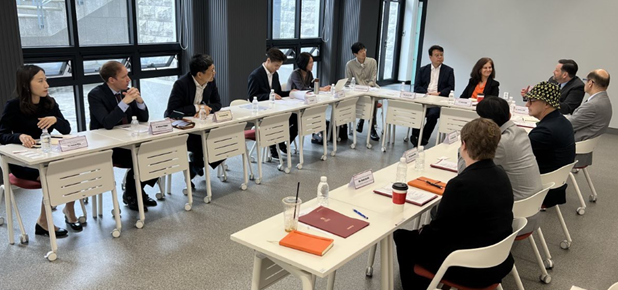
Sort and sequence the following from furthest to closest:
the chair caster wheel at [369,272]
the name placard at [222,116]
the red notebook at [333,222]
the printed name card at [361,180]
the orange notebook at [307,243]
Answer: the name placard at [222,116] → the chair caster wheel at [369,272] → the printed name card at [361,180] → the red notebook at [333,222] → the orange notebook at [307,243]

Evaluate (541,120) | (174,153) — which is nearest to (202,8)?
(174,153)

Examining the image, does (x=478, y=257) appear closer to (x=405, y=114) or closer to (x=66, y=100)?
(x=405, y=114)

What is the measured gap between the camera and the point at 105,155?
3.51 metres

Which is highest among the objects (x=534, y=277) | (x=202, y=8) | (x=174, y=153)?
(x=202, y=8)

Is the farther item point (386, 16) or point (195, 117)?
point (386, 16)

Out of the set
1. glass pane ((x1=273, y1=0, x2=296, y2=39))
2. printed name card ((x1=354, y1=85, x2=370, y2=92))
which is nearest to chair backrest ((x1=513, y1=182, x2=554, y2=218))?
printed name card ((x1=354, y1=85, x2=370, y2=92))

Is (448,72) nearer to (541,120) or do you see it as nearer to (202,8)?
(541,120)

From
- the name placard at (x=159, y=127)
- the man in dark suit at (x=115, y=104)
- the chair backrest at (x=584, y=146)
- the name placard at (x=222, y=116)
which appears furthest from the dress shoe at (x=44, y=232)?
the chair backrest at (x=584, y=146)

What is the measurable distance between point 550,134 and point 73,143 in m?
3.45

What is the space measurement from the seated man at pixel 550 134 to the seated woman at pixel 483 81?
91.3 inches

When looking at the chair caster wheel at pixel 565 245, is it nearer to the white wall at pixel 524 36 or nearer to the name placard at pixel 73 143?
the name placard at pixel 73 143

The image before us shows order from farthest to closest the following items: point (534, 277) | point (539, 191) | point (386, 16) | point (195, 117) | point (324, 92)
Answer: point (386, 16) → point (324, 92) → point (195, 117) → point (534, 277) → point (539, 191)

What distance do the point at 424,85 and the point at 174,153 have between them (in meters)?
3.93

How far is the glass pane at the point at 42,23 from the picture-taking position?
5008 mm
